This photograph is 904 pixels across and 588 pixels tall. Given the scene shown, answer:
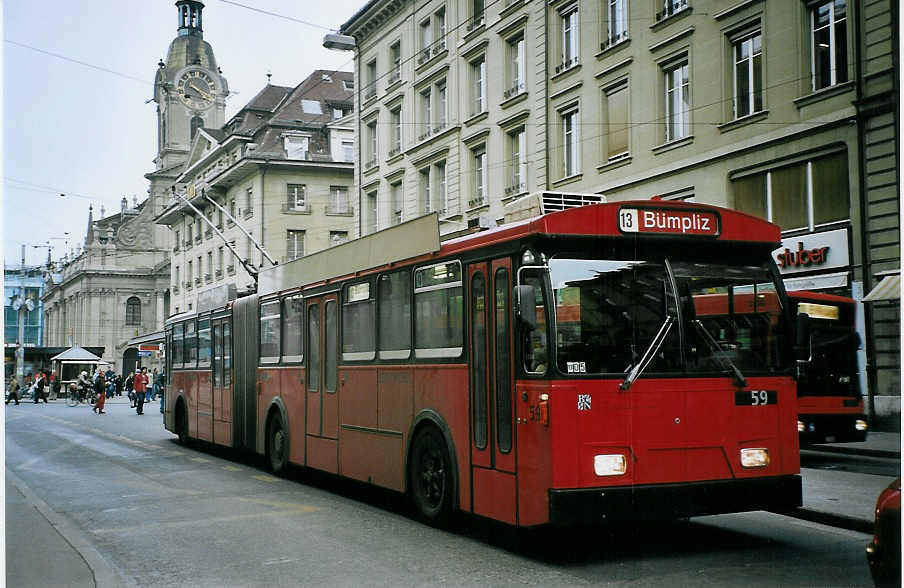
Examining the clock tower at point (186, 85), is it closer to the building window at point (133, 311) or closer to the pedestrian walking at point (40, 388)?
the pedestrian walking at point (40, 388)

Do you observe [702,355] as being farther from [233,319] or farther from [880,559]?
[233,319]

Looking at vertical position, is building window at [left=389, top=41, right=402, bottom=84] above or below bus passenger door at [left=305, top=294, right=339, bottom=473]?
above

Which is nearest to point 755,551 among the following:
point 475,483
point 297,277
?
point 475,483

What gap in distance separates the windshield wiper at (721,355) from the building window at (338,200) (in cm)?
4893

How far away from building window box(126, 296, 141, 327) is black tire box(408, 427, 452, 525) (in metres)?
77.6

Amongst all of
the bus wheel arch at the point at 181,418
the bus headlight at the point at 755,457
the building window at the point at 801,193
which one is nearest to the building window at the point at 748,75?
the building window at the point at 801,193

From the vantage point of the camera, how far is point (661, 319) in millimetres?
8078

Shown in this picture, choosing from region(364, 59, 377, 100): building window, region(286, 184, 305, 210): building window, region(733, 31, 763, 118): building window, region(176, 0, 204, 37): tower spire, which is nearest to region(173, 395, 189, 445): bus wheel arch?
region(176, 0, 204, 37): tower spire

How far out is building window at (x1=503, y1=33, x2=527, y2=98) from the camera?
1280 inches

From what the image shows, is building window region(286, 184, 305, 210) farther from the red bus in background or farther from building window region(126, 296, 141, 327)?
the red bus in background

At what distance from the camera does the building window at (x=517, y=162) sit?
1250 inches

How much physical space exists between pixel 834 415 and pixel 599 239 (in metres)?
10.4

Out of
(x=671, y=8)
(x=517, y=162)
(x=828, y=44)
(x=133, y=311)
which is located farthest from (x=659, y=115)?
(x=133, y=311)

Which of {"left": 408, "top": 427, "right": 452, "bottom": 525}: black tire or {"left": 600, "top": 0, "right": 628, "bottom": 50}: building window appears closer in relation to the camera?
{"left": 408, "top": 427, "right": 452, "bottom": 525}: black tire
